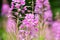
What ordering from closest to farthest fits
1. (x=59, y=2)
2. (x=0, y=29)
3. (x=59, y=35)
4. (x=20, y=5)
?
1. (x=20, y=5)
2. (x=59, y=35)
3. (x=0, y=29)
4. (x=59, y=2)

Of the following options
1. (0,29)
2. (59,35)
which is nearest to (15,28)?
(59,35)

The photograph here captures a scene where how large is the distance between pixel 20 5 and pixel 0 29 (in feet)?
18.3

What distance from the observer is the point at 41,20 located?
390cm

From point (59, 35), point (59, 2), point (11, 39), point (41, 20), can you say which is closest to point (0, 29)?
point (59, 2)

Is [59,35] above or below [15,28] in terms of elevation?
below

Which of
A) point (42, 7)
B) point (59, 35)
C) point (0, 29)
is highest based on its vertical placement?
point (42, 7)

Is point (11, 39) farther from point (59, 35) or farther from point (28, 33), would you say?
point (59, 35)

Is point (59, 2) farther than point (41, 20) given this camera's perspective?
Yes

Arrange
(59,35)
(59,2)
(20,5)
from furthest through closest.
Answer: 1. (59,2)
2. (59,35)
3. (20,5)

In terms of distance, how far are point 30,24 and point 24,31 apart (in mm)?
98

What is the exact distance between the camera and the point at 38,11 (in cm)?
373

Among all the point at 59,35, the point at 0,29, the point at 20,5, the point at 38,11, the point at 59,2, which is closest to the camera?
the point at 20,5

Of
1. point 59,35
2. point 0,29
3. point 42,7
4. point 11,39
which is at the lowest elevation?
point 0,29

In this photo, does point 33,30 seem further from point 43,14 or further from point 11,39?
point 43,14
